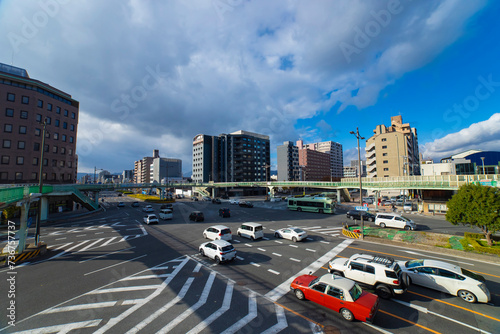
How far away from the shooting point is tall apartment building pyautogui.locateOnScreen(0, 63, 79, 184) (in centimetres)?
4122

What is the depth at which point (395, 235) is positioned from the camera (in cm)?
2266

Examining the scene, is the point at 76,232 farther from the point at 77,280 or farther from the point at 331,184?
the point at 331,184

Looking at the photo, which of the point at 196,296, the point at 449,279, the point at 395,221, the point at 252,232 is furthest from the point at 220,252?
the point at 395,221

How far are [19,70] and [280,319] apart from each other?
71.7m

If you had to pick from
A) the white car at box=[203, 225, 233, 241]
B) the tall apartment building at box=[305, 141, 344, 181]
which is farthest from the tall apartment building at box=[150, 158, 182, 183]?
the white car at box=[203, 225, 233, 241]

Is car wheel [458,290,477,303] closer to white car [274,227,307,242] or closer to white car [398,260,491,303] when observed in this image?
white car [398,260,491,303]

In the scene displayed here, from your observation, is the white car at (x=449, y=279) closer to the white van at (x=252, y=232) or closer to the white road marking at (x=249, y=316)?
the white road marking at (x=249, y=316)

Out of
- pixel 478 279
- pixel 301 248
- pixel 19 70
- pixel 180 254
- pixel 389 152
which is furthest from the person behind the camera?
pixel 389 152

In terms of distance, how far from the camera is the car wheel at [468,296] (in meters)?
10.5

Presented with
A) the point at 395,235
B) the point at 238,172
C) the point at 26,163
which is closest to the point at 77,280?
the point at 395,235

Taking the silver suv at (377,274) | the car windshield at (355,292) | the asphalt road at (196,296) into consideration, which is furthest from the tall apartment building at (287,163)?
the car windshield at (355,292)

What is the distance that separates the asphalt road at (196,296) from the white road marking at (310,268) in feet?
0.23

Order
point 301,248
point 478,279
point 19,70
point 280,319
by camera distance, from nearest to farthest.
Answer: point 280,319, point 478,279, point 301,248, point 19,70

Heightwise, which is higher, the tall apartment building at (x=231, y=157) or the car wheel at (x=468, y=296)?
the tall apartment building at (x=231, y=157)
